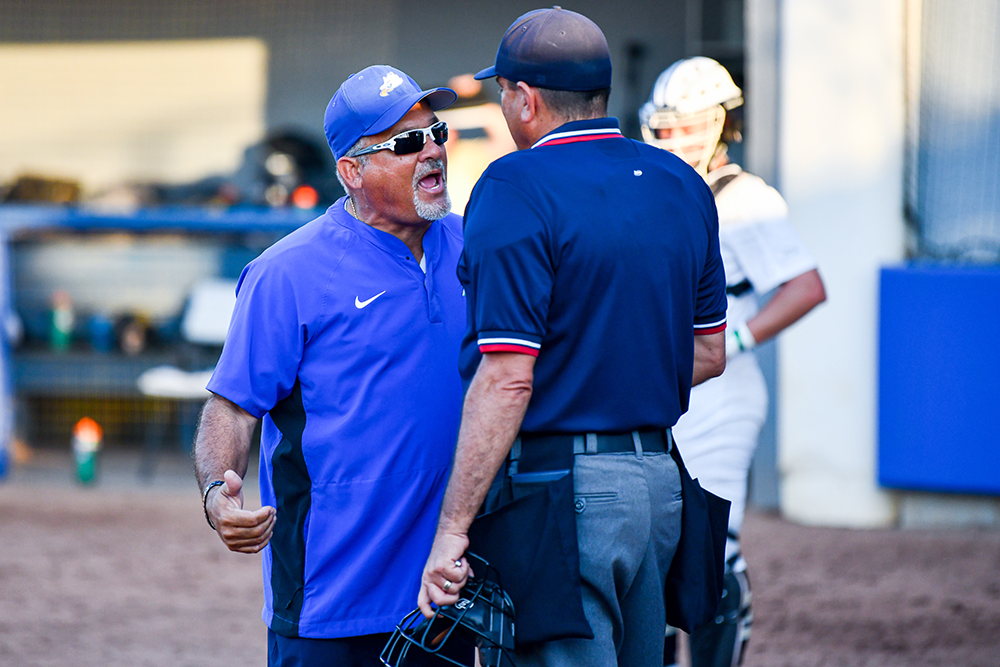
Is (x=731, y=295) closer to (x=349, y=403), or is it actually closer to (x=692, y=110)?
(x=692, y=110)

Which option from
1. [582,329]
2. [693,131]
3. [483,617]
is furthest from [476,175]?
[483,617]

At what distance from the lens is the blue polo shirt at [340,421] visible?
7.41 ft

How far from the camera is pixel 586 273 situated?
2.00m

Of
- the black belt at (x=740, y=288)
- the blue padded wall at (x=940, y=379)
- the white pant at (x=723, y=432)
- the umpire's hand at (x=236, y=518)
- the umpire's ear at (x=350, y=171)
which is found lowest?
the blue padded wall at (x=940, y=379)

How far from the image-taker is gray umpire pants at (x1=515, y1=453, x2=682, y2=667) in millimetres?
2043

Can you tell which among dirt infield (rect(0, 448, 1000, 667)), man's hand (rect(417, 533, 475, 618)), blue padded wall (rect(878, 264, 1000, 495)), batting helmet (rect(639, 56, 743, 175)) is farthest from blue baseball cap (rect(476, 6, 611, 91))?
blue padded wall (rect(878, 264, 1000, 495))

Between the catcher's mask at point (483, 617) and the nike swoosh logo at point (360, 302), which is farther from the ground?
the nike swoosh logo at point (360, 302)

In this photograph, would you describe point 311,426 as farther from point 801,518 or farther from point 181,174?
point 181,174

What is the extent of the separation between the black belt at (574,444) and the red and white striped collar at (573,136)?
1.82ft

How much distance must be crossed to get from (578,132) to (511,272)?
346mm

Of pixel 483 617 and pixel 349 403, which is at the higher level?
pixel 349 403

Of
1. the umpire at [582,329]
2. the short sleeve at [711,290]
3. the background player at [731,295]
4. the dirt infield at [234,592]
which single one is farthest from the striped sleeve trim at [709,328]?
the dirt infield at [234,592]

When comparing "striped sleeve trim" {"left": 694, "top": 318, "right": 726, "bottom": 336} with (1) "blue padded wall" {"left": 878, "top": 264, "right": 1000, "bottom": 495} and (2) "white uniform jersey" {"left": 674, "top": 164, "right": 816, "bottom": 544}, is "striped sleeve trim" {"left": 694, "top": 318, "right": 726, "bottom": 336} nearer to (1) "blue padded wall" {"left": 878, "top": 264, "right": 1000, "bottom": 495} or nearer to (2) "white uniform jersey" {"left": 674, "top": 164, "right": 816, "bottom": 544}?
(2) "white uniform jersey" {"left": 674, "top": 164, "right": 816, "bottom": 544}

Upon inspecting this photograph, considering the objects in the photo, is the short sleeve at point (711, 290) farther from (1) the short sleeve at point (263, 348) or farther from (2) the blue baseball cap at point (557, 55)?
(1) the short sleeve at point (263, 348)
